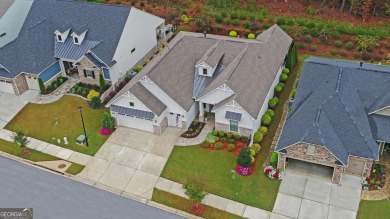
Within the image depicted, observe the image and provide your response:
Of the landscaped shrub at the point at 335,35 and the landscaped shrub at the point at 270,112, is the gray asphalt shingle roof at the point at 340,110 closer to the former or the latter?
the landscaped shrub at the point at 270,112

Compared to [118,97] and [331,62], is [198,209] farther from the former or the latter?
[331,62]

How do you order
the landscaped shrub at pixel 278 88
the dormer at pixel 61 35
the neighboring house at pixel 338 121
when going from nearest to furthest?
the neighboring house at pixel 338 121
the landscaped shrub at pixel 278 88
the dormer at pixel 61 35

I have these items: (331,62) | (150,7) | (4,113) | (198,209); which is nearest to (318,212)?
(198,209)

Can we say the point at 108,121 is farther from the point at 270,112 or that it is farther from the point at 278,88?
the point at 278,88

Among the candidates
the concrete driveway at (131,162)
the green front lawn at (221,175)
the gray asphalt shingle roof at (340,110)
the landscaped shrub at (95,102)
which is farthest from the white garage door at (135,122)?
the gray asphalt shingle roof at (340,110)

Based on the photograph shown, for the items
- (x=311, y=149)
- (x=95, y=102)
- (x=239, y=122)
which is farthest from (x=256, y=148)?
(x=95, y=102)

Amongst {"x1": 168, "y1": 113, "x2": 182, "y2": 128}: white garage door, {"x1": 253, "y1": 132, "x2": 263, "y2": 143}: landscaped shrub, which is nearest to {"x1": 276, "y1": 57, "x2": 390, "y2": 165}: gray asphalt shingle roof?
{"x1": 253, "y1": 132, "x2": 263, "y2": 143}: landscaped shrub

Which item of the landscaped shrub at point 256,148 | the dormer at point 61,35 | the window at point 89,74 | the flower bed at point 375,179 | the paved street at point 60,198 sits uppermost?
the dormer at point 61,35
